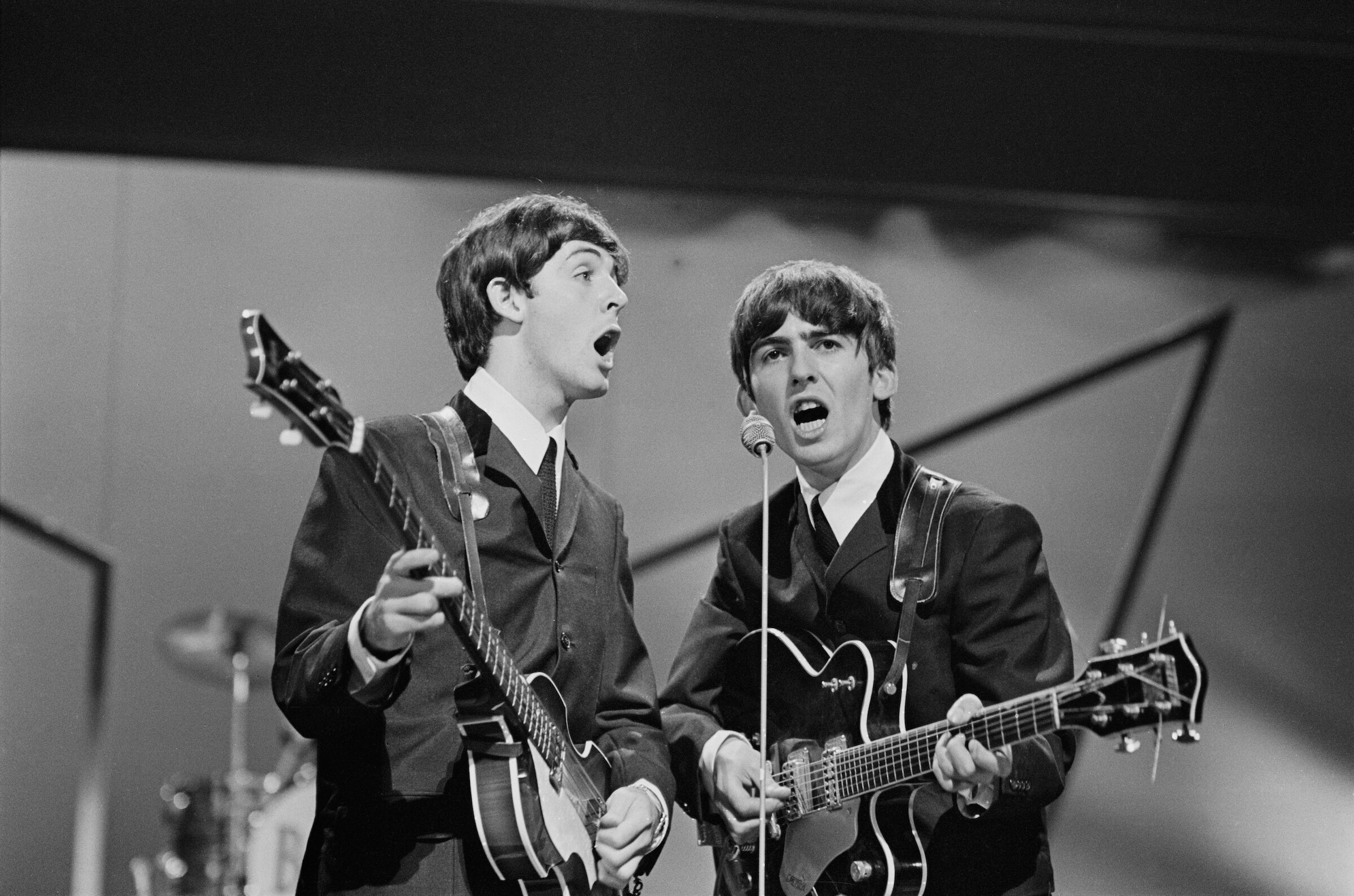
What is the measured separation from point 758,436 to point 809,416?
447 mm

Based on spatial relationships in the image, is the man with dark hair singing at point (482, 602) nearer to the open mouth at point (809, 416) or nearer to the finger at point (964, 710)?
the open mouth at point (809, 416)

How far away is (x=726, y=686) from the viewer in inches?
129

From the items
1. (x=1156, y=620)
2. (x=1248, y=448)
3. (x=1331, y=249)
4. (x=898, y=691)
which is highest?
(x=1331, y=249)

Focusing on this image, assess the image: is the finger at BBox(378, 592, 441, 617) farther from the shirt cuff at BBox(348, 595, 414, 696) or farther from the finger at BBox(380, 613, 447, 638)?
the shirt cuff at BBox(348, 595, 414, 696)

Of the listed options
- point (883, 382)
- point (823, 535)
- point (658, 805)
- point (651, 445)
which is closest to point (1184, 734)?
point (823, 535)

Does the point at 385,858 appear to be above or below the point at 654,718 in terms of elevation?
below

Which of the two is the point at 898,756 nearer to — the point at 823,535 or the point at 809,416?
the point at 823,535

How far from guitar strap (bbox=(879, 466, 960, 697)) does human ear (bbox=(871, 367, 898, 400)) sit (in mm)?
275

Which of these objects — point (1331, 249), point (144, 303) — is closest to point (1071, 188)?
point (1331, 249)

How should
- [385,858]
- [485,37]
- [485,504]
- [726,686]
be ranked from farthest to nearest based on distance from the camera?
1. [485,37]
2. [726,686]
3. [485,504]
4. [385,858]

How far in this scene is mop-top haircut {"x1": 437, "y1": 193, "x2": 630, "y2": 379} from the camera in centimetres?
307

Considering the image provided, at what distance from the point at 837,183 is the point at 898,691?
8.58 ft

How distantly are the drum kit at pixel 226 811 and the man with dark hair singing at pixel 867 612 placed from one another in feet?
7.99

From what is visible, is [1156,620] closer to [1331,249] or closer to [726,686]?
[1331,249]
